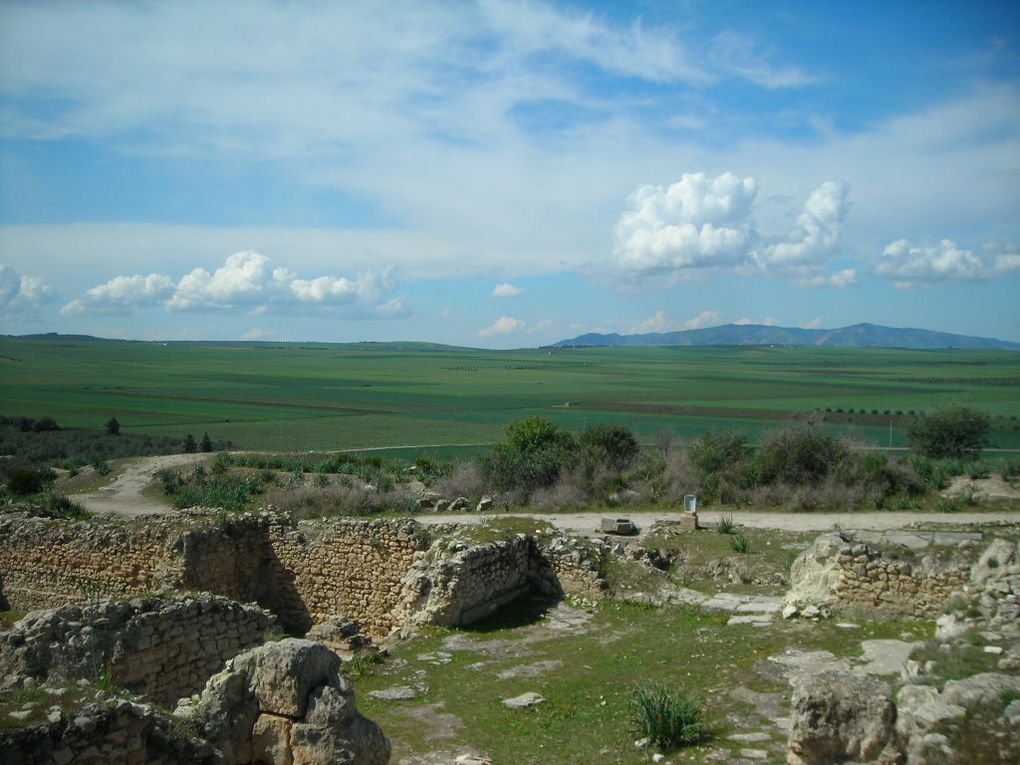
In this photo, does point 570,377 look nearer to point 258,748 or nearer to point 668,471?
point 668,471

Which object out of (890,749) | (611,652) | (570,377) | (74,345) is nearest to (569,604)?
(611,652)

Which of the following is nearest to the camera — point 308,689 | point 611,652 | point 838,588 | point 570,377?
point 308,689

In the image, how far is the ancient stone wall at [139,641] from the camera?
28.8ft

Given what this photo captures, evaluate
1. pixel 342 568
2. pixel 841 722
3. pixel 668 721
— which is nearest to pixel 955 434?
pixel 342 568

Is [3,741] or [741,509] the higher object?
[3,741]

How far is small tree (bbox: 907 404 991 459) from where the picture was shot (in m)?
35.8

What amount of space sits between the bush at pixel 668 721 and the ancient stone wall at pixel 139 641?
5.32 m

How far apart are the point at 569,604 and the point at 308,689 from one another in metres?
9.24

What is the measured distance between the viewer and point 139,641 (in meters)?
9.55

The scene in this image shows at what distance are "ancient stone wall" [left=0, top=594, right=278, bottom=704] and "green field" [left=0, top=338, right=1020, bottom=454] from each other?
101 feet

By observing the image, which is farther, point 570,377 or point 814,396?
point 570,377

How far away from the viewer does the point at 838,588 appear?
1338cm

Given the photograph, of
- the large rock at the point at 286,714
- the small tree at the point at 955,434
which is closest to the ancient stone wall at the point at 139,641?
the large rock at the point at 286,714

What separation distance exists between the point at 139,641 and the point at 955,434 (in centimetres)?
3626
